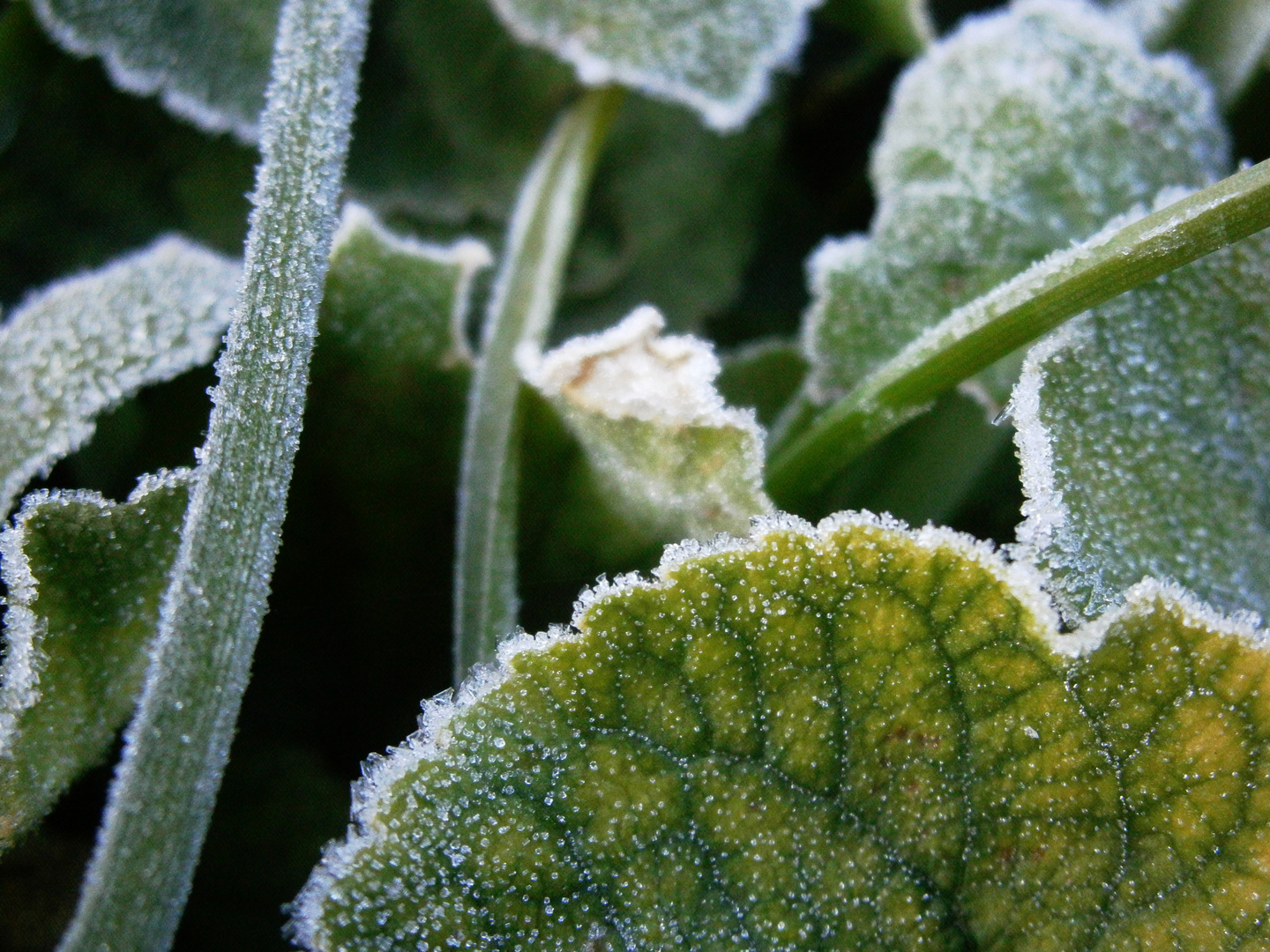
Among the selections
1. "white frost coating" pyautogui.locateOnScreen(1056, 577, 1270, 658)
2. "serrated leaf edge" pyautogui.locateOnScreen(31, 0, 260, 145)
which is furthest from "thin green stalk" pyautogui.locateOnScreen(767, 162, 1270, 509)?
"serrated leaf edge" pyautogui.locateOnScreen(31, 0, 260, 145)

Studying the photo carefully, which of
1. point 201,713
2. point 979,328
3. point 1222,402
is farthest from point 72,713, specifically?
point 1222,402

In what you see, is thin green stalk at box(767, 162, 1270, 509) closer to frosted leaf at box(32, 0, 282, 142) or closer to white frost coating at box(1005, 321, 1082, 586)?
white frost coating at box(1005, 321, 1082, 586)

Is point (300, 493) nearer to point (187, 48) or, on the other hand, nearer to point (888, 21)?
point (187, 48)

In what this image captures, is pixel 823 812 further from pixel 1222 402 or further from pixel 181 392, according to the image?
pixel 181 392

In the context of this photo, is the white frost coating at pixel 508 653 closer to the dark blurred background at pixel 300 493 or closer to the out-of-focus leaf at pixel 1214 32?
the dark blurred background at pixel 300 493

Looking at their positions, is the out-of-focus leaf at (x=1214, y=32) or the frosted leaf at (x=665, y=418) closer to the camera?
the frosted leaf at (x=665, y=418)

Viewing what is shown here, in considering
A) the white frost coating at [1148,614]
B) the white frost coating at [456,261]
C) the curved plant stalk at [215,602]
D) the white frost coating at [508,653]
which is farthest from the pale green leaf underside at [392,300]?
the white frost coating at [1148,614]

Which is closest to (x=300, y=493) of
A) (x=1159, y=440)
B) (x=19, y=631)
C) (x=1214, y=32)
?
(x=19, y=631)
